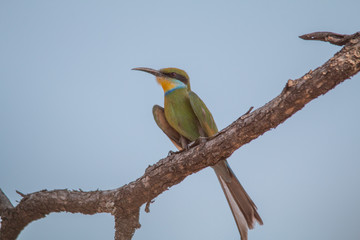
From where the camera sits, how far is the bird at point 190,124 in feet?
10.3

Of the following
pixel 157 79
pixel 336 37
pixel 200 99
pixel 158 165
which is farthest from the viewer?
pixel 157 79

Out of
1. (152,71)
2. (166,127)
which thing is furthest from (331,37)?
(152,71)

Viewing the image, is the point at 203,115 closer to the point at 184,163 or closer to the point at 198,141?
the point at 198,141

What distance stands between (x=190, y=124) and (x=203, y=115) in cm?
28

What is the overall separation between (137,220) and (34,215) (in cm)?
85

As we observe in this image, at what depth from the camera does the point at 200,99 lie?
3.73m

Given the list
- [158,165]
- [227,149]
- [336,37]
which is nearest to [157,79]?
[158,165]

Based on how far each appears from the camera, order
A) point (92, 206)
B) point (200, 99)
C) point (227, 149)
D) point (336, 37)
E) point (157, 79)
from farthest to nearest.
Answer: point (157, 79) → point (200, 99) → point (92, 206) → point (227, 149) → point (336, 37)

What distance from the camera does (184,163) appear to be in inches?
103

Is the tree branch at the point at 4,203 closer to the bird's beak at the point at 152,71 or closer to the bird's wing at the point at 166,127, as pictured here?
the bird's wing at the point at 166,127

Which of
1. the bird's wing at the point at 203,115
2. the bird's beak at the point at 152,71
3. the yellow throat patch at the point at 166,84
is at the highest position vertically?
the bird's beak at the point at 152,71

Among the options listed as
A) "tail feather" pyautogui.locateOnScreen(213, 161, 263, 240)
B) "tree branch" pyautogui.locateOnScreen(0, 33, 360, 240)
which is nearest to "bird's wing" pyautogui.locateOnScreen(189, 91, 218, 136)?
"tail feather" pyautogui.locateOnScreen(213, 161, 263, 240)

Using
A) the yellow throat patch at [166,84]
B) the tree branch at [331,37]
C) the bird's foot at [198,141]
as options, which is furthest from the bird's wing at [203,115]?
the tree branch at [331,37]

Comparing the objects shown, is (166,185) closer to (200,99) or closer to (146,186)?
(146,186)
